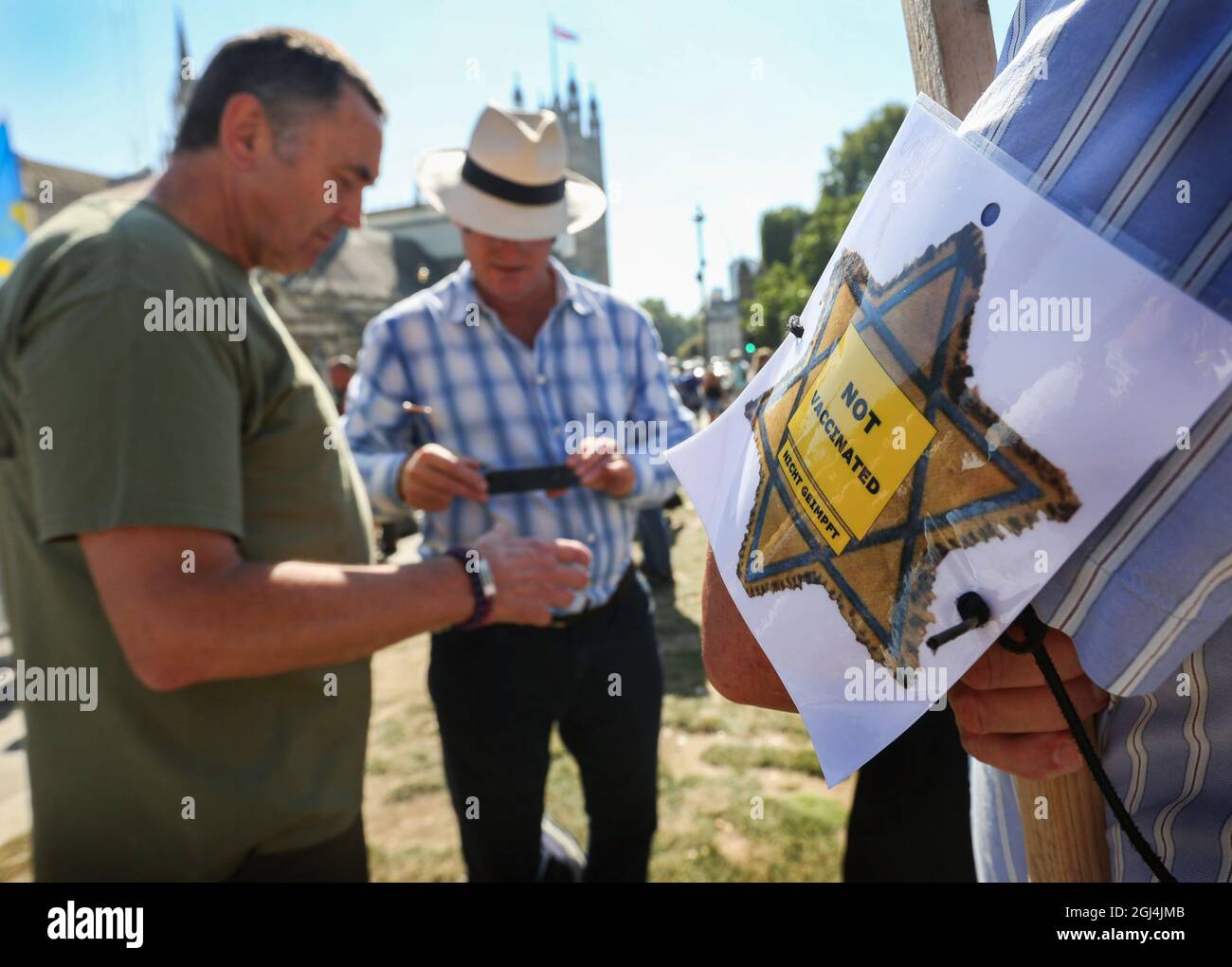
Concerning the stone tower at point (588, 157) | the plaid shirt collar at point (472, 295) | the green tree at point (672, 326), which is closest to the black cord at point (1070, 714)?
the plaid shirt collar at point (472, 295)

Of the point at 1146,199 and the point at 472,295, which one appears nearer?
the point at 1146,199

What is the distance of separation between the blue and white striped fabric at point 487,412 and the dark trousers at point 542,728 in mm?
189

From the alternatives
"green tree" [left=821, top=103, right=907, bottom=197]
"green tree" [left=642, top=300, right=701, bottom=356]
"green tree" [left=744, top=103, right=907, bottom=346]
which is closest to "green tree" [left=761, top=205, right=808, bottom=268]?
"green tree" [left=744, top=103, right=907, bottom=346]

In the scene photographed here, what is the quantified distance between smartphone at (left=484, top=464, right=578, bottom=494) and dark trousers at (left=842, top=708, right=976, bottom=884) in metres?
1.30

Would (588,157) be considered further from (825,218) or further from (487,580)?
(487,580)

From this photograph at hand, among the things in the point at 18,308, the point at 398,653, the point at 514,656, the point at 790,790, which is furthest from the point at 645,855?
the point at 398,653

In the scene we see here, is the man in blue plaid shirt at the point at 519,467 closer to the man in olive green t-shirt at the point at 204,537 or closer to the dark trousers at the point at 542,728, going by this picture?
the dark trousers at the point at 542,728

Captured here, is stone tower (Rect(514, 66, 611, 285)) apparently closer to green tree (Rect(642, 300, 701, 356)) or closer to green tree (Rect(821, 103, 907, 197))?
green tree (Rect(821, 103, 907, 197))

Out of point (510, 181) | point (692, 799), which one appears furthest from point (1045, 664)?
point (692, 799)

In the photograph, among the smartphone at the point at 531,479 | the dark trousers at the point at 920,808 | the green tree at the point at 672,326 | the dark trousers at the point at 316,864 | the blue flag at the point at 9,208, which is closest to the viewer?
the dark trousers at the point at 316,864

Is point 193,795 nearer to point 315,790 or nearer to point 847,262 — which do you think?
point 315,790

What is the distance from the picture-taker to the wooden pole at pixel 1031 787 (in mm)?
861

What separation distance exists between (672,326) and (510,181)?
350ft

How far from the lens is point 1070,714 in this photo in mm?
667
